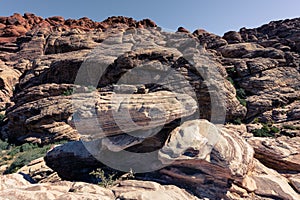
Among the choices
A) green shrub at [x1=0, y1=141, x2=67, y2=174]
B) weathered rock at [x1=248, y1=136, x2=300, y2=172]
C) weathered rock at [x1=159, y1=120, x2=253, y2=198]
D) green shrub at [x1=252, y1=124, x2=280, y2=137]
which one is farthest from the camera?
green shrub at [x1=252, y1=124, x2=280, y2=137]

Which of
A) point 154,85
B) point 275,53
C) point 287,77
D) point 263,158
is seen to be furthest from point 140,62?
point 275,53

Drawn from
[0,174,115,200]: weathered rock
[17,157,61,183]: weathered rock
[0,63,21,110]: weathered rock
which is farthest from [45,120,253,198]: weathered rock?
[0,63,21,110]: weathered rock

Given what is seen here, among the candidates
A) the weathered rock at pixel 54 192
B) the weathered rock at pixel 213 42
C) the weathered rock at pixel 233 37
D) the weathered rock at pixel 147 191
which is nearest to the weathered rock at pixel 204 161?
the weathered rock at pixel 147 191

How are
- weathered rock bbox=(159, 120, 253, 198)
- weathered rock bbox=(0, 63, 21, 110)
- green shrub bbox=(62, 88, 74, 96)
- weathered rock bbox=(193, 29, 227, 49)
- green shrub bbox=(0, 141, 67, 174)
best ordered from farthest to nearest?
weathered rock bbox=(193, 29, 227, 49) → weathered rock bbox=(0, 63, 21, 110) → green shrub bbox=(62, 88, 74, 96) → green shrub bbox=(0, 141, 67, 174) → weathered rock bbox=(159, 120, 253, 198)

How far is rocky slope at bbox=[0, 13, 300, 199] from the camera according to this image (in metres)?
5.86

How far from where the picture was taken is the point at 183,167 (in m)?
6.20

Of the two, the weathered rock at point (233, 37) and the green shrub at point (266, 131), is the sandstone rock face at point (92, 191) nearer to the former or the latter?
the green shrub at point (266, 131)

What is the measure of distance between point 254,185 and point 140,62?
41.7 feet

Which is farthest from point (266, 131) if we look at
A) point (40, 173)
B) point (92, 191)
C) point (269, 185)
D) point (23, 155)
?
point (23, 155)

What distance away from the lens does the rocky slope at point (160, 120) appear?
5.86 metres

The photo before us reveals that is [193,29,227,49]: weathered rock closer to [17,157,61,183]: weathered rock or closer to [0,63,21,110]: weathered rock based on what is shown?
[0,63,21,110]: weathered rock

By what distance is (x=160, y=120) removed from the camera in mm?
6629

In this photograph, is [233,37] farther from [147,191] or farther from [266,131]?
[147,191]

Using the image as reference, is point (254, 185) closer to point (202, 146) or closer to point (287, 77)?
point (202, 146)
